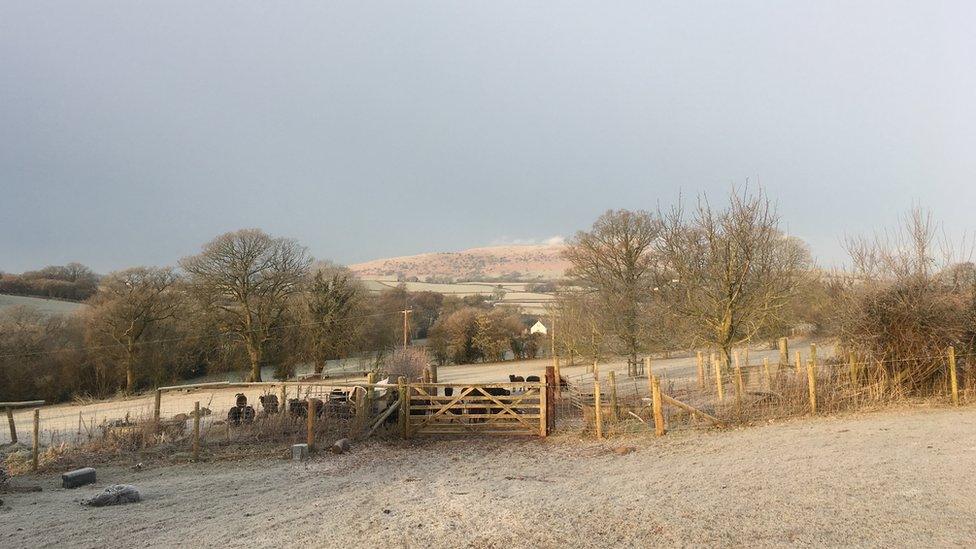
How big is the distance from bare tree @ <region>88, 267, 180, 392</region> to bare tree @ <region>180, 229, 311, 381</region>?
495cm

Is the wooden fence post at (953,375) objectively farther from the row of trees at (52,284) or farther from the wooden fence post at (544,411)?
the row of trees at (52,284)

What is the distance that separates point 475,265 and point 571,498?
167m

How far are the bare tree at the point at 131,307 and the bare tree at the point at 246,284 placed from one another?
4955 millimetres

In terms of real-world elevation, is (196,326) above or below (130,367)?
above

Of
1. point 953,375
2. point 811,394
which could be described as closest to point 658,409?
point 811,394

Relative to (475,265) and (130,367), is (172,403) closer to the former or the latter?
(130,367)

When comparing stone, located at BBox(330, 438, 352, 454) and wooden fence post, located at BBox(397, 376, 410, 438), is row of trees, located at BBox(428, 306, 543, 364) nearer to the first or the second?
wooden fence post, located at BBox(397, 376, 410, 438)

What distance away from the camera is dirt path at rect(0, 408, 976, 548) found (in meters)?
6.48

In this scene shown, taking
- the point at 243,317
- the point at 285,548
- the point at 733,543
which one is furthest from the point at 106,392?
the point at 733,543

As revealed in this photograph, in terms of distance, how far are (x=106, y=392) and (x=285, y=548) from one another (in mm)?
43092

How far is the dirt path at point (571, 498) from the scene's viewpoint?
21.2 feet

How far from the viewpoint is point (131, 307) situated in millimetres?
42656

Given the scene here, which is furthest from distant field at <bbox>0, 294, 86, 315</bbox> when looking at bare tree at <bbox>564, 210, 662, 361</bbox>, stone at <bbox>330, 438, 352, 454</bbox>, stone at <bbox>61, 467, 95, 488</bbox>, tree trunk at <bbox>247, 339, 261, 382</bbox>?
stone at <bbox>330, 438, 352, 454</bbox>

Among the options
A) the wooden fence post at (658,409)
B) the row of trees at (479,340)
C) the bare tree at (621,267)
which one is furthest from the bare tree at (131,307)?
the wooden fence post at (658,409)
